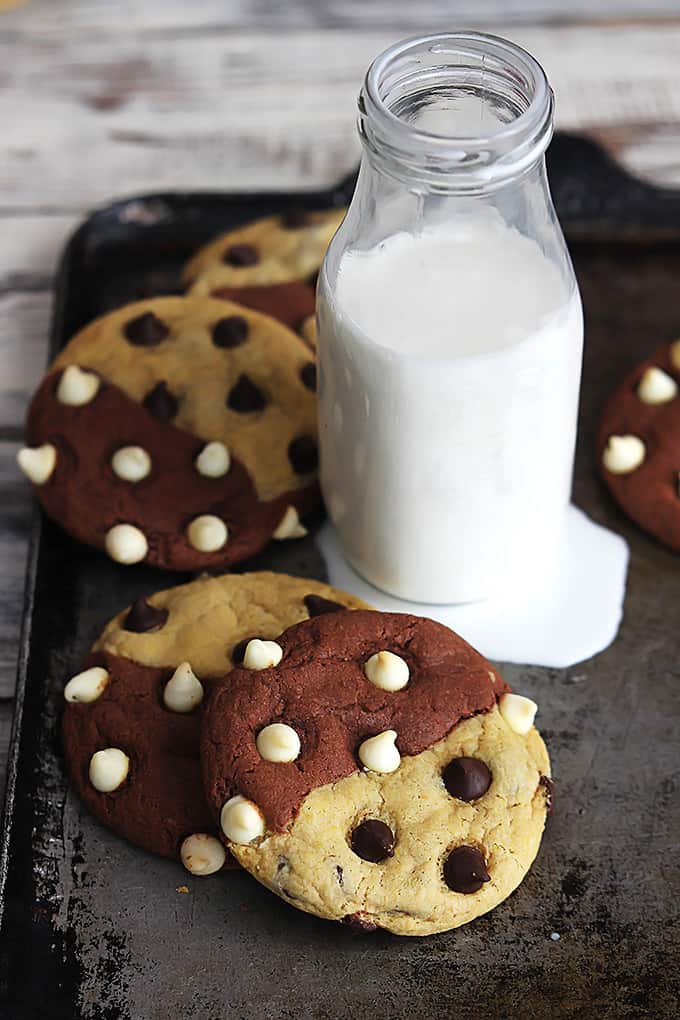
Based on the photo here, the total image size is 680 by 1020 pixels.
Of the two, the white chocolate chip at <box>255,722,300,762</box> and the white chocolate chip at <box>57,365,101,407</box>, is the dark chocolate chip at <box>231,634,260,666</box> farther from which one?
the white chocolate chip at <box>57,365,101,407</box>

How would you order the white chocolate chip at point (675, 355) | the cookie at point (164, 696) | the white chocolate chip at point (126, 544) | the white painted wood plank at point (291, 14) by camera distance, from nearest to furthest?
the cookie at point (164, 696)
the white chocolate chip at point (126, 544)
the white chocolate chip at point (675, 355)
the white painted wood plank at point (291, 14)

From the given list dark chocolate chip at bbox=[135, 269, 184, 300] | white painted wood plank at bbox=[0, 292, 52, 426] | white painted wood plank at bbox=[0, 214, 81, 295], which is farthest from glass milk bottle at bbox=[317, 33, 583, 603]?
white painted wood plank at bbox=[0, 214, 81, 295]

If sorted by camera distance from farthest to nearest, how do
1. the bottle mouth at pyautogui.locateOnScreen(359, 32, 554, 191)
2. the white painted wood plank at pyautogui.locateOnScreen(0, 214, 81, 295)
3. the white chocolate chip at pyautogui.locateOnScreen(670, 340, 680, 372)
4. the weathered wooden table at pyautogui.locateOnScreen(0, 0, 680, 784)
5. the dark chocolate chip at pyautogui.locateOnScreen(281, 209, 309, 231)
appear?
1. the weathered wooden table at pyautogui.locateOnScreen(0, 0, 680, 784)
2. the white painted wood plank at pyautogui.locateOnScreen(0, 214, 81, 295)
3. the dark chocolate chip at pyautogui.locateOnScreen(281, 209, 309, 231)
4. the white chocolate chip at pyautogui.locateOnScreen(670, 340, 680, 372)
5. the bottle mouth at pyautogui.locateOnScreen(359, 32, 554, 191)

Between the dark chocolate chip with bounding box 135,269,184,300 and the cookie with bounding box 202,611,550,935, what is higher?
the cookie with bounding box 202,611,550,935

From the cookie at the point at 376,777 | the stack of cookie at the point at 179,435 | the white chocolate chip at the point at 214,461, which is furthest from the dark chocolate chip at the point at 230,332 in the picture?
the cookie at the point at 376,777

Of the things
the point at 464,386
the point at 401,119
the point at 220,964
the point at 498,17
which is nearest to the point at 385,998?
the point at 220,964

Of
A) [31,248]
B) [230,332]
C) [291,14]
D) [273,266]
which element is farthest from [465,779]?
[291,14]

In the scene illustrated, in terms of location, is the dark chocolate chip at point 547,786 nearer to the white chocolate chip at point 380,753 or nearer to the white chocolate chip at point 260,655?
the white chocolate chip at point 380,753
